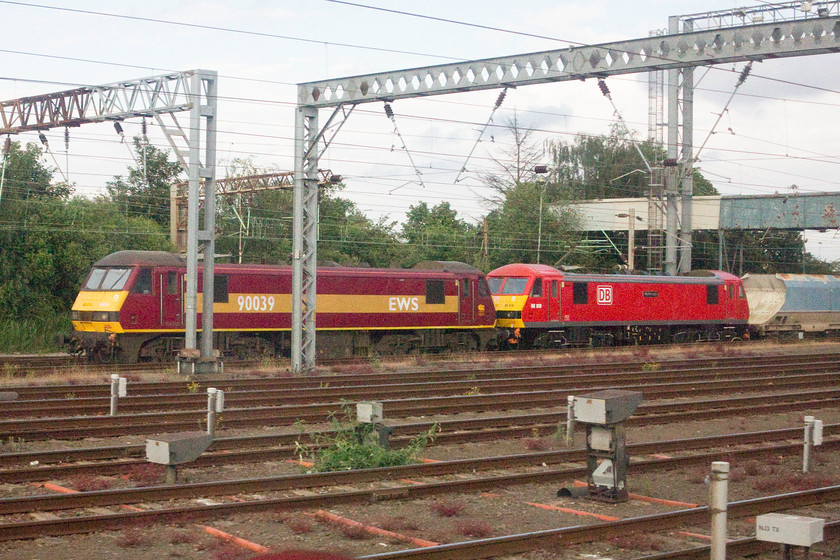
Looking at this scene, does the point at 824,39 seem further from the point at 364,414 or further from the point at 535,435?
the point at 364,414

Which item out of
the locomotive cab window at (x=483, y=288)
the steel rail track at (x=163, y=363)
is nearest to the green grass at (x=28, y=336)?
the steel rail track at (x=163, y=363)

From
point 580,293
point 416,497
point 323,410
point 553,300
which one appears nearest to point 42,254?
point 553,300

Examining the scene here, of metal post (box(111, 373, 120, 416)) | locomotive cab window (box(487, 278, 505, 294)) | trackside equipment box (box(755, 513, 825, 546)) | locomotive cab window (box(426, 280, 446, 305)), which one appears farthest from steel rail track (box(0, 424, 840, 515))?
locomotive cab window (box(487, 278, 505, 294))

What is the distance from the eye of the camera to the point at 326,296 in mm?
27609

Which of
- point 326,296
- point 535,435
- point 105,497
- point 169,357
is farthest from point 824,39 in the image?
point 169,357

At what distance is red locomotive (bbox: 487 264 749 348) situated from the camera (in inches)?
1264

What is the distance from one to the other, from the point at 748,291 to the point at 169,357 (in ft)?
93.5

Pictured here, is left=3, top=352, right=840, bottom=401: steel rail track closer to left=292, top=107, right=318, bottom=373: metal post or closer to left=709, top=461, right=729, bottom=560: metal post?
left=292, top=107, right=318, bottom=373: metal post

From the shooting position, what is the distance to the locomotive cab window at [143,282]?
2452 centimetres

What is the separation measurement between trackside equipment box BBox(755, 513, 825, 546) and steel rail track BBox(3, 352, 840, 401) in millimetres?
13687

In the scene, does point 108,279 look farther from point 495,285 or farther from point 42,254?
point 495,285

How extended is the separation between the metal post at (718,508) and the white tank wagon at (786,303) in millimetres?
38791

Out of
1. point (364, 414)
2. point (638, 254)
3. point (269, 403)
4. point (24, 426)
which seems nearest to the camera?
point (364, 414)

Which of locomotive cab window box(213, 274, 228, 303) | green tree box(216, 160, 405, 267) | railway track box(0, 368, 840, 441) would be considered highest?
green tree box(216, 160, 405, 267)
